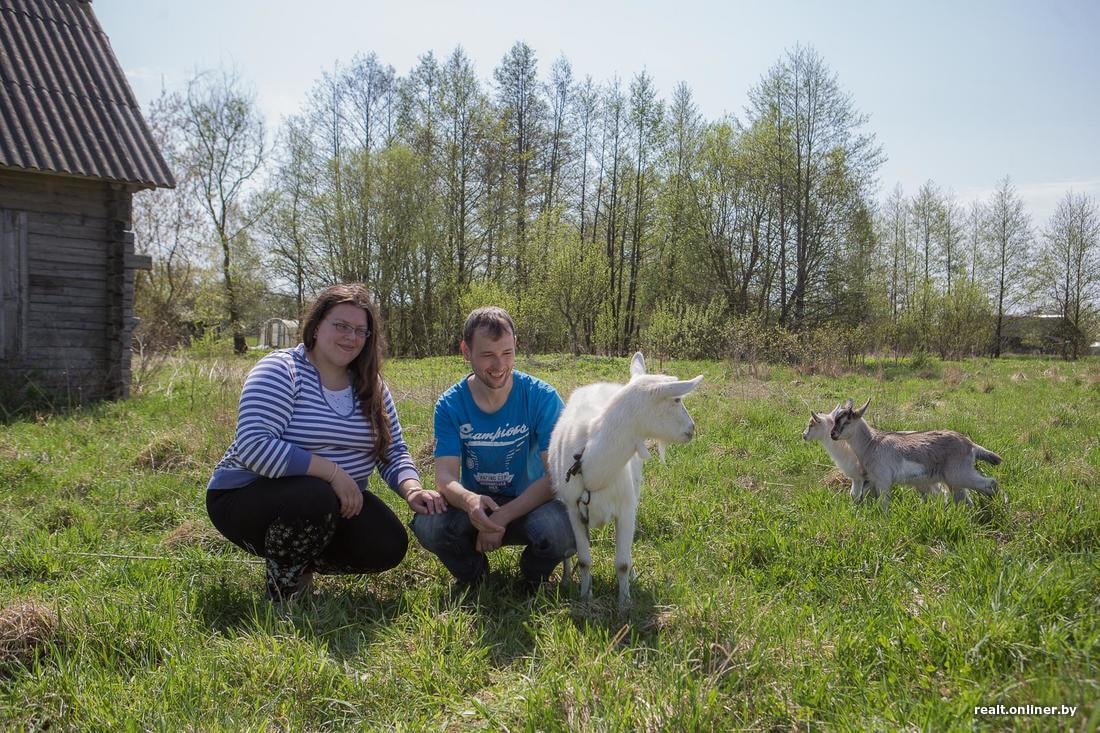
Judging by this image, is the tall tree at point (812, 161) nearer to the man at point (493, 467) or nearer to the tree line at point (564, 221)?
the tree line at point (564, 221)

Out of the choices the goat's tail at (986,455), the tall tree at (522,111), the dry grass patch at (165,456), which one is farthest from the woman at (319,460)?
the tall tree at (522,111)

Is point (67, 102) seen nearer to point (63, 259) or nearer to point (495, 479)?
point (63, 259)

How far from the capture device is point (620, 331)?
31.0 meters

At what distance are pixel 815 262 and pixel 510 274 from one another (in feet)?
44.4

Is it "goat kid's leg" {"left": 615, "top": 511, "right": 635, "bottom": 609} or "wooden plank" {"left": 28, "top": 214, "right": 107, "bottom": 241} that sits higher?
"wooden plank" {"left": 28, "top": 214, "right": 107, "bottom": 241}

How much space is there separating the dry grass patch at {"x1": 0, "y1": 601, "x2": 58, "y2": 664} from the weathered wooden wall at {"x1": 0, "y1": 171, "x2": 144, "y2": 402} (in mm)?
7639

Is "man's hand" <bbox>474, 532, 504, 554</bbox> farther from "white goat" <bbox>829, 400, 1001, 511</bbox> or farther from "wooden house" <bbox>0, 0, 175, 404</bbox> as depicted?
"wooden house" <bbox>0, 0, 175, 404</bbox>

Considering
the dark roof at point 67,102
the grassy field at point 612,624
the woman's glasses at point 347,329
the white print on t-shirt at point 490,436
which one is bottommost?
the grassy field at point 612,624

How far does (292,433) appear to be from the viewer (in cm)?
332

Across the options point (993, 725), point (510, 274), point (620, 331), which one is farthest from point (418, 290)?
point (993, 725)

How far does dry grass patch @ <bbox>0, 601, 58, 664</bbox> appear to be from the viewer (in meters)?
2.75

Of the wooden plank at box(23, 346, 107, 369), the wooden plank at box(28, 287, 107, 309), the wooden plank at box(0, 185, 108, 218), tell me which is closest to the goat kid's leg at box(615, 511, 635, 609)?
the wooden plank at box(23, 346, 107, 369)

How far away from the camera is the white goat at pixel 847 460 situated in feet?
16.7

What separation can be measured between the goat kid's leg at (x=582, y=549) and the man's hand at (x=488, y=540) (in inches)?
15.5
